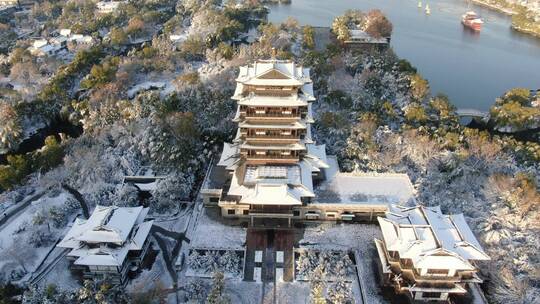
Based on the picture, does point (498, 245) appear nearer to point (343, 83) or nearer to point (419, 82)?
point (419, 82)

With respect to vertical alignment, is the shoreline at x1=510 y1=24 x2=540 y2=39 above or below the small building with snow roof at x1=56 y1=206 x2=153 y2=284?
above

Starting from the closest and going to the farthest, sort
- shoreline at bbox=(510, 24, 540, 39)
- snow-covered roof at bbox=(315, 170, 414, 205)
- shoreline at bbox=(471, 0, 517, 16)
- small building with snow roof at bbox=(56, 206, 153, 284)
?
small building with snow roof at bbox=(56, 206, 153, 284), snow-covered roof at bbox=(315, 170, 414, 205), shoreline at bbox=(510, 24, 540, 39), shoreline at bbox=(471, 0, 517, 16)

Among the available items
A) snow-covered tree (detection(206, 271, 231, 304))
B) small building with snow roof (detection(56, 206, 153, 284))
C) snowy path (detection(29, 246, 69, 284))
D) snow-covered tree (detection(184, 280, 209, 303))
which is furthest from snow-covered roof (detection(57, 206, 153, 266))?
snow-covered tree (detection(206, 271, 231, 304))

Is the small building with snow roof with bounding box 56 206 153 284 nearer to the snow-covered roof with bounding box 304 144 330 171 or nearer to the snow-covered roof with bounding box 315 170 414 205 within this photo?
the snow-covered roof with bounding box 315 170 414 205

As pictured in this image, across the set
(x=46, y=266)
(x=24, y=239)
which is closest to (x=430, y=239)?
(x=46, y=266)

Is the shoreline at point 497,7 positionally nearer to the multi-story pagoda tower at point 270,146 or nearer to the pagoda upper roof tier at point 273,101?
the multi-story pagoda tower at point 270,146

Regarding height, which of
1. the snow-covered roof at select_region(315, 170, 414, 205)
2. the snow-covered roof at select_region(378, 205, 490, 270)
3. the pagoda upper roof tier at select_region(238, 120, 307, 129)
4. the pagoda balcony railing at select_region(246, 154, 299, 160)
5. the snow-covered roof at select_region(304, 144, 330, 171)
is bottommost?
the snow-covered roof at select_region(315, 170, 414, 205)

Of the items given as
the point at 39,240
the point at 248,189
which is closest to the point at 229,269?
the point at 248,189

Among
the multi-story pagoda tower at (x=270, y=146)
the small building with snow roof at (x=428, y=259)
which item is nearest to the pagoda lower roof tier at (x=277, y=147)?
the multi-story pagoda tower at (x=270, y=146)
